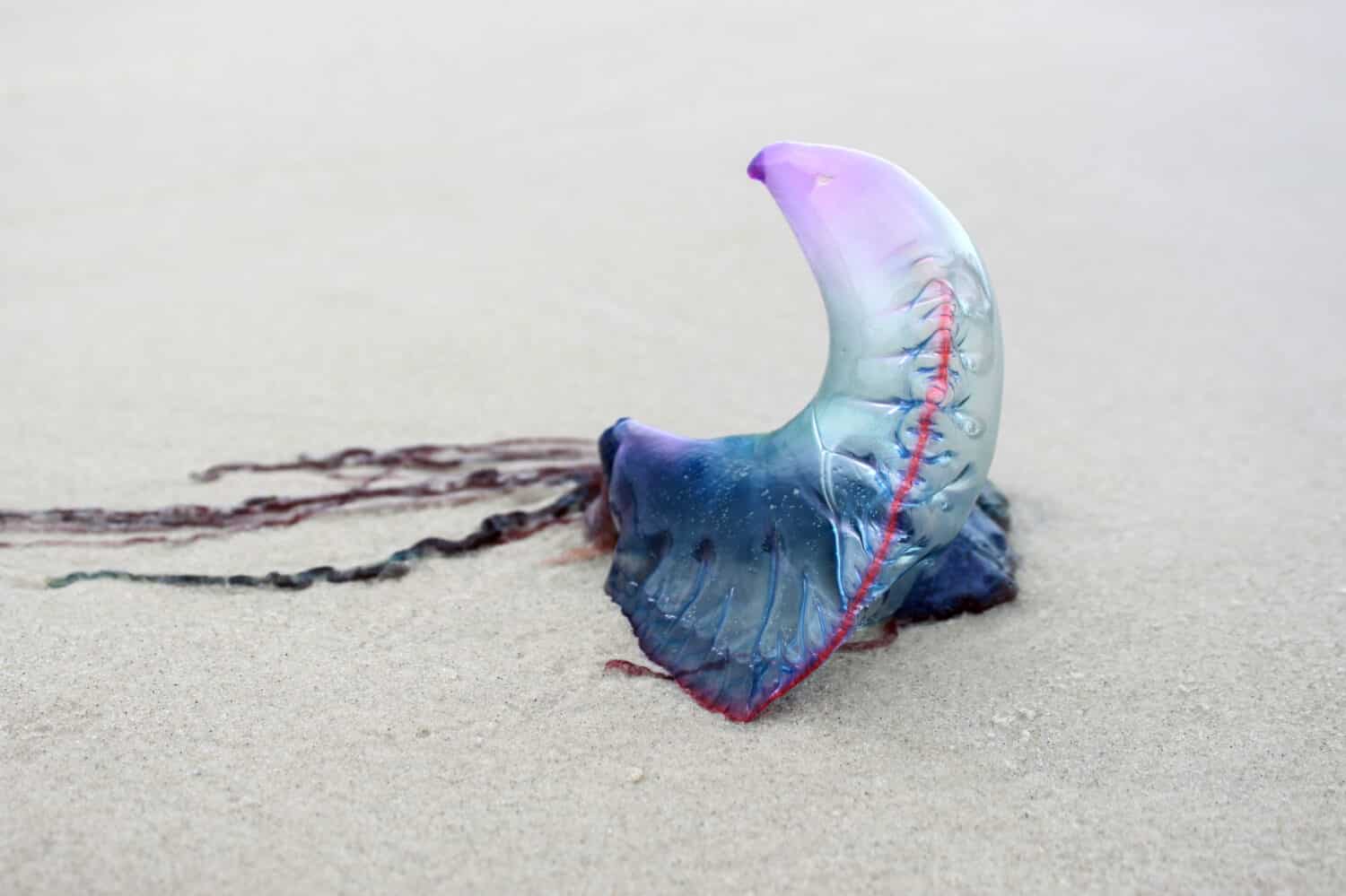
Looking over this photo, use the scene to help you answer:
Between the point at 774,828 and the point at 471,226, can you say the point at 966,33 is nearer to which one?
the point at 471,226

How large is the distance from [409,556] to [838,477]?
73cm

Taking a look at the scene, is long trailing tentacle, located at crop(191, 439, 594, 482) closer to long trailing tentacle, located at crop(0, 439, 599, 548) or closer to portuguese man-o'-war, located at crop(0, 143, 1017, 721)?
long trailing tentacle, located at crop(0, 439, 599, 548)

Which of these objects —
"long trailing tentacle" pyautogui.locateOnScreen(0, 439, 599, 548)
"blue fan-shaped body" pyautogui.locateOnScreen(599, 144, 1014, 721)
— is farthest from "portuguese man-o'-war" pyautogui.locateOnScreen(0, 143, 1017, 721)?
"long trailing tentacle" pyautogui.locateOnScreen(0, 439, 599, 548)

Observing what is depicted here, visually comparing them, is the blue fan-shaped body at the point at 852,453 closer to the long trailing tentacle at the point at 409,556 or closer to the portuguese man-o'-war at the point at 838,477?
the portuguese man-o'-war at the point at 838,477

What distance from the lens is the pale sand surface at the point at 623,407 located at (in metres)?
1.49

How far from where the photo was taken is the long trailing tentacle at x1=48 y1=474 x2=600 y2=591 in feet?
6.70

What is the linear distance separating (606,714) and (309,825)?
0.37m

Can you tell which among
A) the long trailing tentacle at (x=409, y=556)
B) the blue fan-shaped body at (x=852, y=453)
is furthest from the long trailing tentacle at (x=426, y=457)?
the blue fan-shaped body at (x=852, y=453)

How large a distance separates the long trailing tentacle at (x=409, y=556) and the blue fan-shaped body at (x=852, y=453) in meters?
0.47

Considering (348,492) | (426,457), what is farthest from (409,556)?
(426,457)

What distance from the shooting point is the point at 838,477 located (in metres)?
1.71

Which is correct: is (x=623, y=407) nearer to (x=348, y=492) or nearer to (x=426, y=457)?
(x=426, y=457)

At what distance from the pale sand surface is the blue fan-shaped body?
10cm

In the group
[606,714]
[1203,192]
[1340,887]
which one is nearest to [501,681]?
[606,714]
